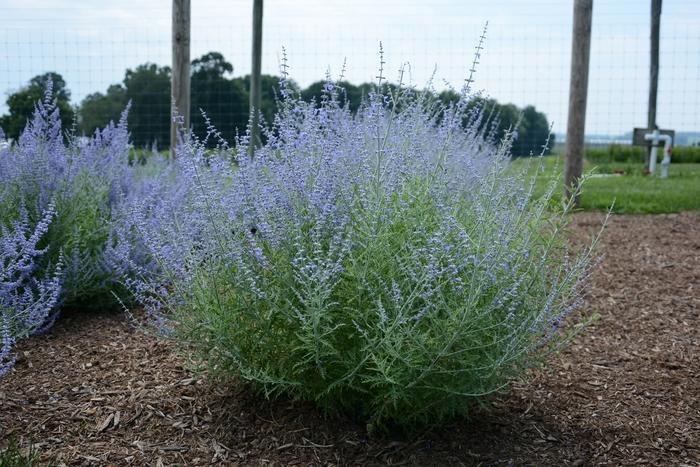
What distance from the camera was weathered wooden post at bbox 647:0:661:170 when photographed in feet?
37.1

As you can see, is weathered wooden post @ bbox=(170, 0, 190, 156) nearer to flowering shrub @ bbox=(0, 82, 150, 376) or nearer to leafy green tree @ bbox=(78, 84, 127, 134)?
flowering shrub @ bbox=(0, 82, 150, 376)

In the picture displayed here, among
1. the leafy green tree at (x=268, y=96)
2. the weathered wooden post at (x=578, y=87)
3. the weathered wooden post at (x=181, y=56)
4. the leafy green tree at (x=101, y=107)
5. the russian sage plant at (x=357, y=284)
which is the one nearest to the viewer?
the russian sage plant at (x=357, y=284)

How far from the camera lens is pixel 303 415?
9.57 ft

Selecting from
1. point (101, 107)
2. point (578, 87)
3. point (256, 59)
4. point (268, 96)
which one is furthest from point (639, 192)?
point (101, 107)

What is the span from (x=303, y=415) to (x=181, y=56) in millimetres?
4928

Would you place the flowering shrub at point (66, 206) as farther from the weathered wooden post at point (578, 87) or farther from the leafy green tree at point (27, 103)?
the leafy green tree at point (27, 103)

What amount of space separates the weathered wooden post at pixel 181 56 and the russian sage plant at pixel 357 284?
14.0ft

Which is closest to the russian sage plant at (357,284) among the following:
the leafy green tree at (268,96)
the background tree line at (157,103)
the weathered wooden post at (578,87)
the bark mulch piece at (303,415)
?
the bark mulch piece at (303,415)

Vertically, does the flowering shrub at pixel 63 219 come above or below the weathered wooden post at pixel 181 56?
below

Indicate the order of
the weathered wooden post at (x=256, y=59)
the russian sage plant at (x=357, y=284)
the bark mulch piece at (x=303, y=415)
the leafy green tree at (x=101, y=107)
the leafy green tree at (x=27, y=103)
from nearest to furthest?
the russian sage plant at (x=357, y=284) < the bark mulch piece at (x=303, y=415) < the weathered wooden post at (x=256, y=59) < the leafy green tree at (x=27, y=103) < the leafy green tree at (x=101, y=107)

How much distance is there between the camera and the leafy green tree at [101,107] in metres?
10.9

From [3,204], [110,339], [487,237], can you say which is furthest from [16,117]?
[487,237]

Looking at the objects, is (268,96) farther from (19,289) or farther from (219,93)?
(19,289)

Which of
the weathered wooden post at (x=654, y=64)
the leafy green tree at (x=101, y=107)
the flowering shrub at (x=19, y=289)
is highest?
the weathered wooden post at (x=654, y=64)
